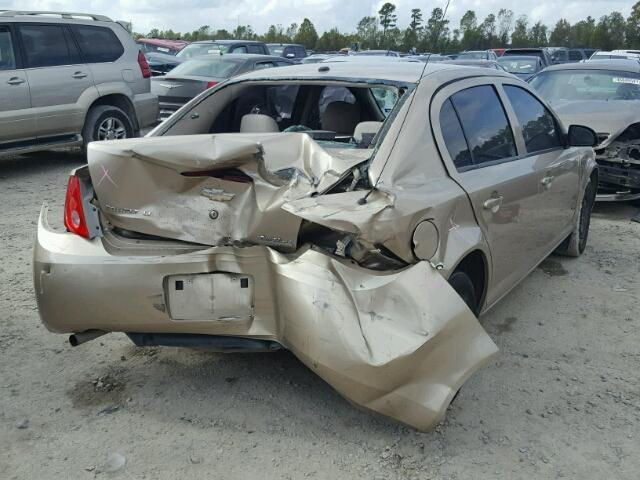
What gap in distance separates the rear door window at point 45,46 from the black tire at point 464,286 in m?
6.82

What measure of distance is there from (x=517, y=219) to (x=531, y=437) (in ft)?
4.48

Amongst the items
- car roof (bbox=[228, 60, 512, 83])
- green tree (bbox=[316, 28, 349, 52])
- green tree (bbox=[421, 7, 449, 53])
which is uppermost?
green tree (bbox=[421, 7, 449, 53])

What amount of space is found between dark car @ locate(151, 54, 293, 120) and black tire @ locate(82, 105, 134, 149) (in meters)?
1.36

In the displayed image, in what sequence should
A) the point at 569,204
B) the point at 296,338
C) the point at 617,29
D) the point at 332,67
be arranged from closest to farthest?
the point at 296,338
the point at 332,67
the point at 569,204
the point at 617,29

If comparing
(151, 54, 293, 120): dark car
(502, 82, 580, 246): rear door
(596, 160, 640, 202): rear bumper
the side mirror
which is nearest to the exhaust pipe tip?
(502, 82, 580, 246): rear door

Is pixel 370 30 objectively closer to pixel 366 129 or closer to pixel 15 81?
pixel 15 81

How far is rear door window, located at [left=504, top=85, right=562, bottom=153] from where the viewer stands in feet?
14.0

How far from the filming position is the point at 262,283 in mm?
2875

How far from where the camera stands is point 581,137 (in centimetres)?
487

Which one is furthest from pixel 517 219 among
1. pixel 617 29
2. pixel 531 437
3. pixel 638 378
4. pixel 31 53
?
pixel 617 29

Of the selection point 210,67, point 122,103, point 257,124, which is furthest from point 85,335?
point 210,67

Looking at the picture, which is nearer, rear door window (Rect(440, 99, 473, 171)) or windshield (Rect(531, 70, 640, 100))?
rear door window (Rect(440, 99, 473, 171))

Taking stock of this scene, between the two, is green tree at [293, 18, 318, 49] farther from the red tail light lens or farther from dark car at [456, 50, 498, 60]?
the red tail light lens

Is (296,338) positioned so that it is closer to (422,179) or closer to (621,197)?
(422,179)
